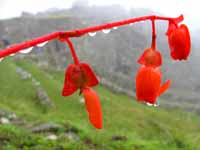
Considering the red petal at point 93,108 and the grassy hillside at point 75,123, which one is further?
the grassy hillside at point 75,123

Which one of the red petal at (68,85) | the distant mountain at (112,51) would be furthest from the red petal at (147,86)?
the distant mountain at (112,51)

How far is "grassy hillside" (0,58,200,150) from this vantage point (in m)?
8.05

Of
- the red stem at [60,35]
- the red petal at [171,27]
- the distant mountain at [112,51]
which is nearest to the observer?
the red stem at [60,35]

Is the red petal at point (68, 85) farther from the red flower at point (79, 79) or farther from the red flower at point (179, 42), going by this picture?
the red flower at point (179, 42)

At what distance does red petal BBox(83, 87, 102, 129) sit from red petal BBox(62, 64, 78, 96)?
0.09ft

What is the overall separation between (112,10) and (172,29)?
6931cm

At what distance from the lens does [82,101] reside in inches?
674

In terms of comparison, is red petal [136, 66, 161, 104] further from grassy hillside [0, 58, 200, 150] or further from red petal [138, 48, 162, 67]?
grassy hillside [0, 58, 200, 150]

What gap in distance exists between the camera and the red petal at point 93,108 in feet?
2.34

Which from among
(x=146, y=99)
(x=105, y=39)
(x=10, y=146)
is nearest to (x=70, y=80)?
(x=146, y=99)

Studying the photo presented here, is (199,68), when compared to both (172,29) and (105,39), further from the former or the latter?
(172,29)

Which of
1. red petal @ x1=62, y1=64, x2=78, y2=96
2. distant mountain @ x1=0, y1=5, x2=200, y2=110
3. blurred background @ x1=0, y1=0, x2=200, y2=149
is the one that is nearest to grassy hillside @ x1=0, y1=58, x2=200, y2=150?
blurred background @ x1=0, y1=0, x2=200, y2=149

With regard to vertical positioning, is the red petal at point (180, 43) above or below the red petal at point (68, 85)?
above

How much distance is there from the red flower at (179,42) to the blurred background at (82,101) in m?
0.14
